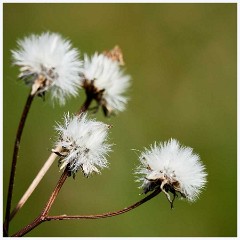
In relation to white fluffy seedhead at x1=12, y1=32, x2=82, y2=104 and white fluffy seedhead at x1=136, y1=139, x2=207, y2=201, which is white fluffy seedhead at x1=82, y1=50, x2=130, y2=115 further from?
white fluffy seedhead at x1=136, y1=139, x2=207, y2=201

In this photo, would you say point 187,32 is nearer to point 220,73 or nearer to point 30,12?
point 220,73

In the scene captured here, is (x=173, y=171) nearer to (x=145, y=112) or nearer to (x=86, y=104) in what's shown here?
(x=86, y=104)

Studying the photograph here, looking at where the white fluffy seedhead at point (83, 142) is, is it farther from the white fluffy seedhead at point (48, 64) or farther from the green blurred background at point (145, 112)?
the green blurred background at point (145, 112)

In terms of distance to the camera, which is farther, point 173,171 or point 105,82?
point 105,82

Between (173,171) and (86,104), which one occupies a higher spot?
(86,104)

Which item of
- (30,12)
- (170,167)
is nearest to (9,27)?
(30,12)

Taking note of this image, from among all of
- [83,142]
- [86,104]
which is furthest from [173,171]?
[86,104]

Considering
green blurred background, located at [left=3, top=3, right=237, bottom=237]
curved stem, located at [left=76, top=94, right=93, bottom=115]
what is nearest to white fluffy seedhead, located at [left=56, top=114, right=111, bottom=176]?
curved stem, located at [left=76, top=94, right=93, bottom=115]
